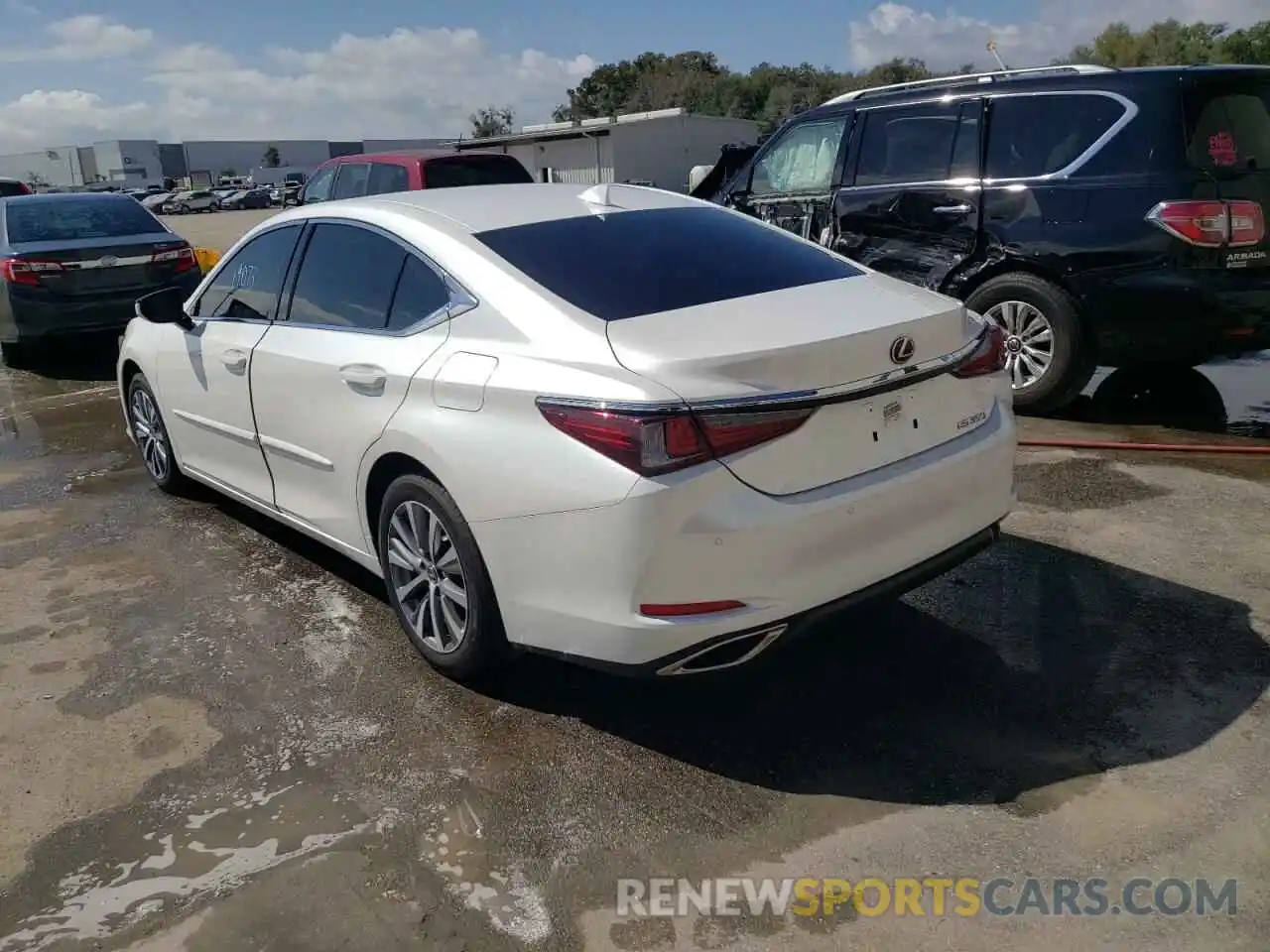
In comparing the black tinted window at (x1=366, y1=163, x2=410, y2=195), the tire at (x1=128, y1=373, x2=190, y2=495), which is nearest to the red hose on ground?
the tire at (x1=128, y1=373, x2=190, y2=495)

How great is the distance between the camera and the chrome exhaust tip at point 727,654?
2.85 metres

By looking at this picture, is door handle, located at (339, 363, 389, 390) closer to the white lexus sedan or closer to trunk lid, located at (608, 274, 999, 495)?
the white lexus sedan

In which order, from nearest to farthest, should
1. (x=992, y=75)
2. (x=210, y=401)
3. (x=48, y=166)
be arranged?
(x=210, y=401), (x=992, y=75), (x=48, y=166)

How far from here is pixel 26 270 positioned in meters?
9.16

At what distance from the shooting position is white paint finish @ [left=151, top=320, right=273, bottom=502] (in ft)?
14.9

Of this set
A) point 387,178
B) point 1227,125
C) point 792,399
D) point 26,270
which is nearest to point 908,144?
point 1227,125

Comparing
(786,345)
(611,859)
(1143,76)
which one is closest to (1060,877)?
(611,859)

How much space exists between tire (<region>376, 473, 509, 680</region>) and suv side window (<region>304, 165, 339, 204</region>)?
9040 millimetres

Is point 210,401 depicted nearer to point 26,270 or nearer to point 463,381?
point 463,381

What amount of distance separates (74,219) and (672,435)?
9.26 m

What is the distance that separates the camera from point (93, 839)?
2.92 metres

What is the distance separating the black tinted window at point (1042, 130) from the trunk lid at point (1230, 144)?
15.9 inches

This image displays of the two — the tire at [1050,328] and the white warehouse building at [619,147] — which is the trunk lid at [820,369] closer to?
the tire at [1050,328]

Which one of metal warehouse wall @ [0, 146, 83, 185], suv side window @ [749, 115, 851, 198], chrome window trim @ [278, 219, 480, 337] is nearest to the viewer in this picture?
chrome window trim @ [278, 219, 480, 337]
